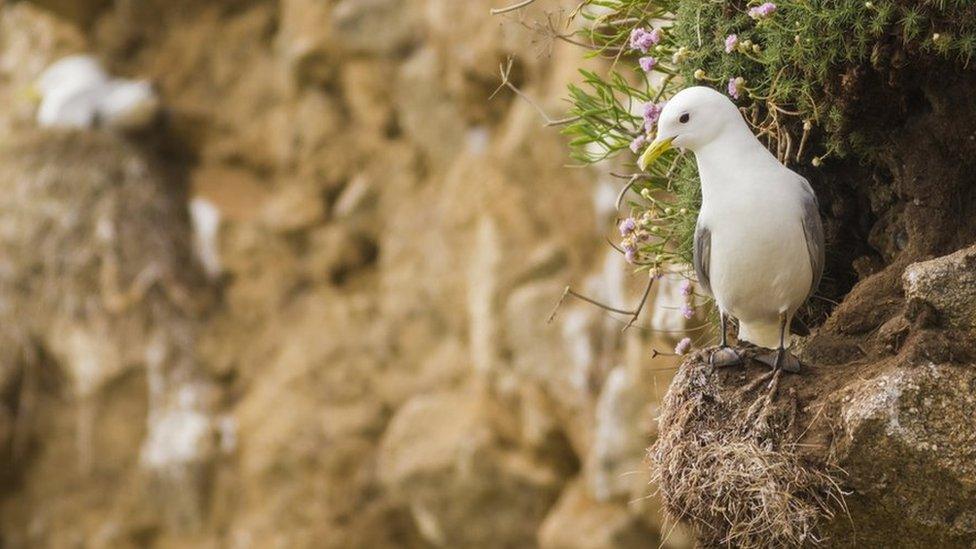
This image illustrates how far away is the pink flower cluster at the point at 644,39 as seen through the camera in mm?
3045

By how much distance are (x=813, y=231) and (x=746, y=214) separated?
0.45 feet

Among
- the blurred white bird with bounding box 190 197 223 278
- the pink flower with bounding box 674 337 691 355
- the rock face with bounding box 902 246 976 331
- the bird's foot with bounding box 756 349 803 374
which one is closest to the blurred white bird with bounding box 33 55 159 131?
the blurred white bird with bounding box 190 197 223 278

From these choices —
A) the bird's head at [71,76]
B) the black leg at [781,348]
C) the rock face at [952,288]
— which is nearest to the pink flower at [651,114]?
the black leg at [781,348]

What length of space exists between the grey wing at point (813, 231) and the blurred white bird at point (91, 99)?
16.4 ft

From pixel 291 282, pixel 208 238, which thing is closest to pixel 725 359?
pixel 291 282

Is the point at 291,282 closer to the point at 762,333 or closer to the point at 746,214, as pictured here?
the point at 762,333

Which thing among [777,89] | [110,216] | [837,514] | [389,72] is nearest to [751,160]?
[777,89]

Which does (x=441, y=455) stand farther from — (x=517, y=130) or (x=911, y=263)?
(x=911, y=263)

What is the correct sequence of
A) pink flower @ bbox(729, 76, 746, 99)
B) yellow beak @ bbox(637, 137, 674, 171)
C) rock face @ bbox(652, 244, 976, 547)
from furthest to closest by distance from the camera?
pink flower @ bbox(729, 76, 746, 99) → yellow beak @ bbox(637, 137, 674, 171) → rock face @ bbox(652, 244, 976, 547)

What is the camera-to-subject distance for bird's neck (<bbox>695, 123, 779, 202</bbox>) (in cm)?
268

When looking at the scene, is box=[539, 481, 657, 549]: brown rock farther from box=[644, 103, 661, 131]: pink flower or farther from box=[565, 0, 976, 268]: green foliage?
box=[644, 103, 661, 131]: pink flower

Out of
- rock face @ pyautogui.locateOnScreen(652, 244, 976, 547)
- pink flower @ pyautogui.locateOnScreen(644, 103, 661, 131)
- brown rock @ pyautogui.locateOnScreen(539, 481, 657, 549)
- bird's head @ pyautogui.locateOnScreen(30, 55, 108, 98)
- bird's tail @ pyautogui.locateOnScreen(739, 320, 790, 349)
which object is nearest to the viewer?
rock face @ pyautogui.locateOnScreen(652, 244, 976, 547)

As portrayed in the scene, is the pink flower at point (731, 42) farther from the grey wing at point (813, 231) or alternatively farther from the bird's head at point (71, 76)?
the bird's head at point (71, 76)

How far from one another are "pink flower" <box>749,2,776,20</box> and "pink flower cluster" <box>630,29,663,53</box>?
1.04 feet
